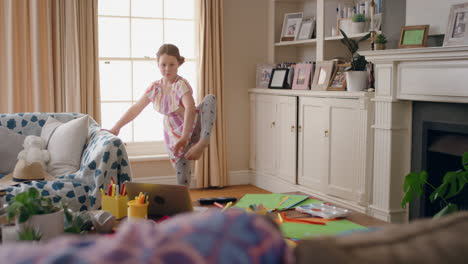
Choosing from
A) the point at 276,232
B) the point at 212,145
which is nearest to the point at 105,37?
the point at 212,145

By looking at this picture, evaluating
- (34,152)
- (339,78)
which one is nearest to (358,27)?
(339,78)

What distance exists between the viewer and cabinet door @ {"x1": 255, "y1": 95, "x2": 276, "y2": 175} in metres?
5.22

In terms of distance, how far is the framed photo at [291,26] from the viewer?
5250 mm

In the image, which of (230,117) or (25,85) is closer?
(25,85)

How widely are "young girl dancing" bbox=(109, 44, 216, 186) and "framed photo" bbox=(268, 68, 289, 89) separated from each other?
1.72 metres

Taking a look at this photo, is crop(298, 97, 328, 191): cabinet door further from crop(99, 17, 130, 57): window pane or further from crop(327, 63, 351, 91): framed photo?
crop(99, 17, 130, 57): window pane

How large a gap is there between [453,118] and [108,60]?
3164 millimetres

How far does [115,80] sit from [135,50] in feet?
1.14

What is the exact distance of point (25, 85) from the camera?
4.59 m

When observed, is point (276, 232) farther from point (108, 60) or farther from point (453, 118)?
point (108, 60)

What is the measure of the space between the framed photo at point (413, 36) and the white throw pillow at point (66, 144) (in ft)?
7.32

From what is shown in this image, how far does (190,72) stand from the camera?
5422 mm

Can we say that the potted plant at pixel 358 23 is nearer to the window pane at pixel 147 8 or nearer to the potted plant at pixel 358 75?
the potted plant at pixel 358 75

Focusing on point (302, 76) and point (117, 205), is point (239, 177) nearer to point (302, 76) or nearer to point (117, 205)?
point (302, 76)
